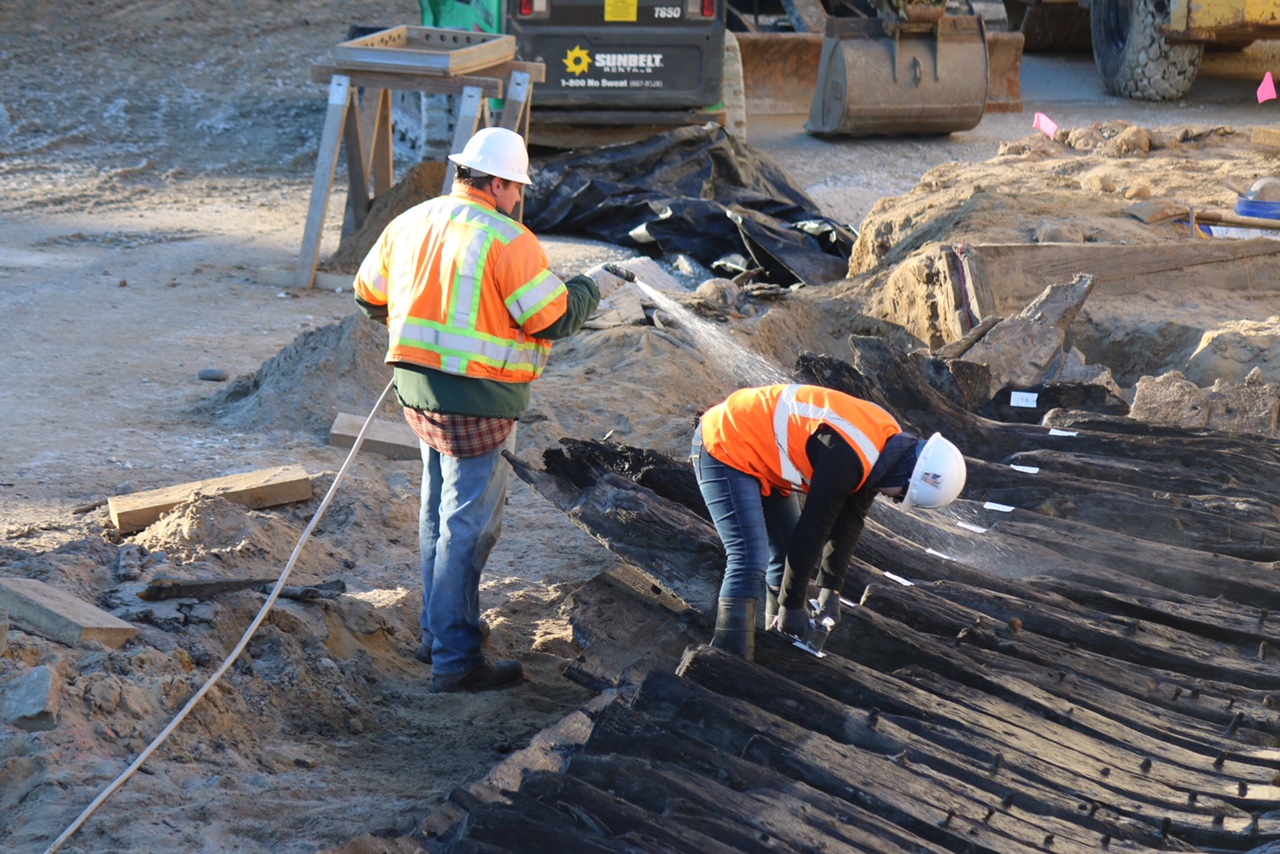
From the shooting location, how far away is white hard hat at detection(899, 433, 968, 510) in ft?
11.0

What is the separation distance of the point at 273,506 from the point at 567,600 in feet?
4.37

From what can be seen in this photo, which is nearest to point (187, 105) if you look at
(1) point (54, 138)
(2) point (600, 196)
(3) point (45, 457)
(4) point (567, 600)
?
(1) point (54, 138)

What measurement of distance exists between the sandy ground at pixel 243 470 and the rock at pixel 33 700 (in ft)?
0.14

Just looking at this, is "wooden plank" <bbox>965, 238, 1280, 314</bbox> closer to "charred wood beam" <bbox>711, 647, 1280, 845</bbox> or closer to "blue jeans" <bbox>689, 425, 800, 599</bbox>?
"blue jeans" <bbox>689, 425, 800, 599</bbox>

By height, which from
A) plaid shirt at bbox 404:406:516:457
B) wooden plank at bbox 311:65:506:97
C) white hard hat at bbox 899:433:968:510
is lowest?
plaid shirt at bbox 404:406:516:457

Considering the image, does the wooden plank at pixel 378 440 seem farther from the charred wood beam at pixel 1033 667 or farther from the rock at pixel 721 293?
the rock at pixel 721 293

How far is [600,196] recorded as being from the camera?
447 inches

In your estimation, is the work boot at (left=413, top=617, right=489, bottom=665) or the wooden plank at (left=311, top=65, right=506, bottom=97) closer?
the work boot at (left=413, top=617, right=489, bottom=665)

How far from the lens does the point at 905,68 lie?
14484 mm

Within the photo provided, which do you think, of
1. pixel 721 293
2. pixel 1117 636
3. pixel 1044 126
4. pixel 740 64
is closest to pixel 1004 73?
pixel 1044 126

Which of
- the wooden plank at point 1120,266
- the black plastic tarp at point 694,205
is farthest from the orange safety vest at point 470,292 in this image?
the black plastic tarp at point 694,205

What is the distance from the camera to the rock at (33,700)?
10.5 ft

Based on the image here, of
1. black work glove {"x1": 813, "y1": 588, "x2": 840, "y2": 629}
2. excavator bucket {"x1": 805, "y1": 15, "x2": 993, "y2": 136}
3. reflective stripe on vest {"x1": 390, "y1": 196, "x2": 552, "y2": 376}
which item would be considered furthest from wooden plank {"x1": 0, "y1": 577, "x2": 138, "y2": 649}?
excavator bucket {"x1": 805, "y1": 15, "x2": 993, "y2": 136}

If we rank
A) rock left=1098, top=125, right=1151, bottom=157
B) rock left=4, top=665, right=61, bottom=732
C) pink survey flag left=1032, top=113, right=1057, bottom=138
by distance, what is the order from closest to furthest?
rock left=4, top=665, right=61, bottom=732 → rock left=1098, top=125, right=1151, bottom=157 → pink survey flag left=1032, top=113, right=1057, bottom=138
